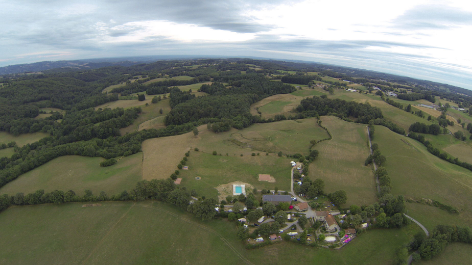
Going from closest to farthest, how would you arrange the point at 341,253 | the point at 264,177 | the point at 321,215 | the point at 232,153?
1. the point at 341,253
2. the point at 321,215
3. the point at 264,177
4. the point at 232,153

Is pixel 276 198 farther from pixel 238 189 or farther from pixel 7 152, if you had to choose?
pixel 7 152

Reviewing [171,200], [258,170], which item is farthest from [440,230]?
[171,200]

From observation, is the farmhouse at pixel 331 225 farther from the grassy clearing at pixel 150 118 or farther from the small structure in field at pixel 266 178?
the grassy clearing at pixel 150 118

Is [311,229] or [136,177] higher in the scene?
[136,177]

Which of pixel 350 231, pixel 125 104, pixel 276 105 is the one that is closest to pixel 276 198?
pixel 350 231

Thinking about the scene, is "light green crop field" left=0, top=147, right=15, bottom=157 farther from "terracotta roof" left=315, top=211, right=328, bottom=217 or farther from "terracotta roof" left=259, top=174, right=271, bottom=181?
"terracotta roof" left=315, top=211, right=328, bottom=217

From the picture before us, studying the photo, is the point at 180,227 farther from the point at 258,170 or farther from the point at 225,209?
the point at 258,170

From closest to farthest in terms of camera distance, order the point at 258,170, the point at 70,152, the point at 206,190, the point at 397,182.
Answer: the point at 206,190, the point at 397,182, the point at 258,170, the point at 70,152
